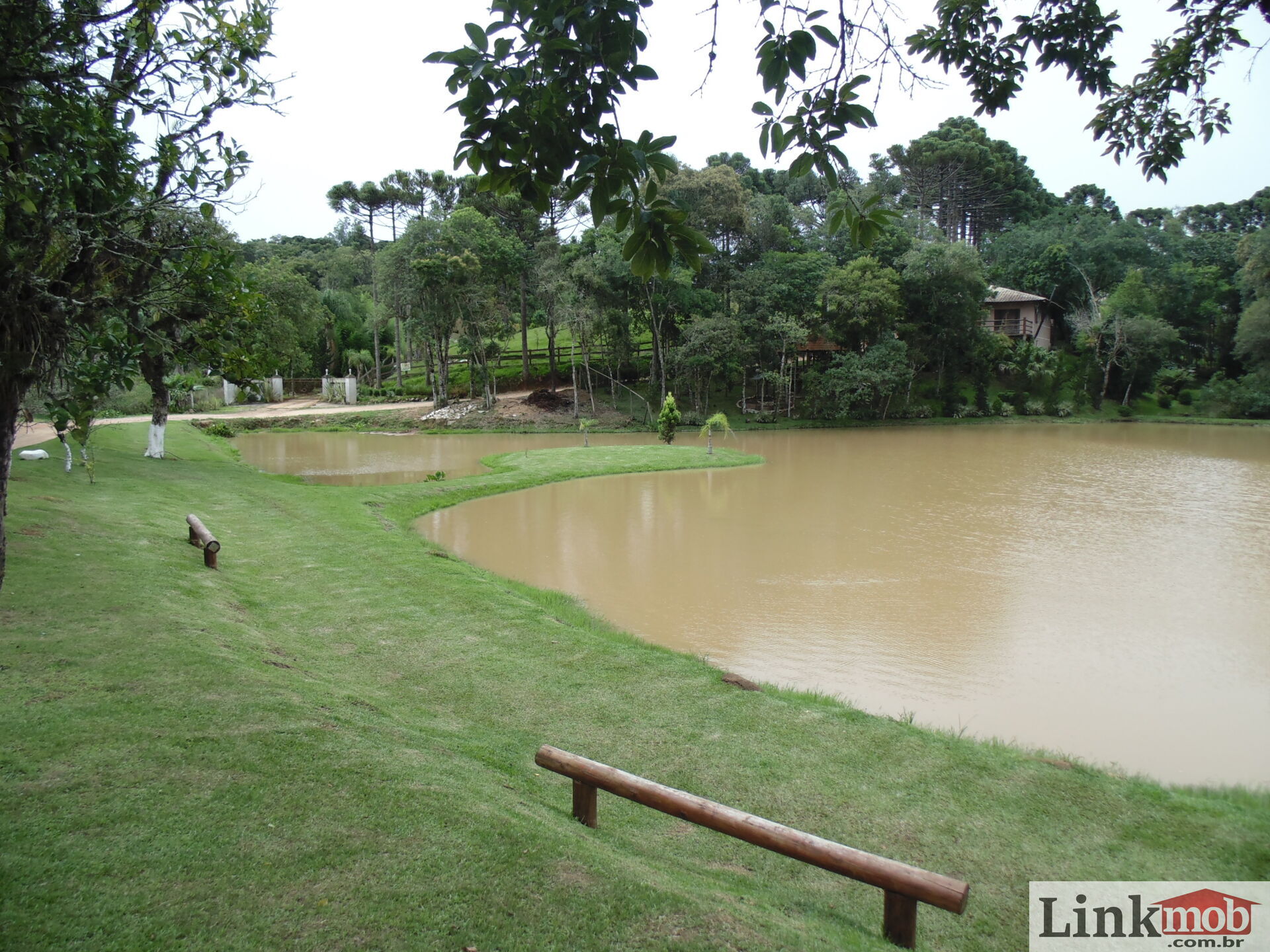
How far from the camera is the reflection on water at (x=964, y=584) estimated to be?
21.7ft

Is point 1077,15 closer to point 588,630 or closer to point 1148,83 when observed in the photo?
point 1148,83

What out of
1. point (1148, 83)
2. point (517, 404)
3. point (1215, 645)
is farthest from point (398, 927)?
point (517, 404)

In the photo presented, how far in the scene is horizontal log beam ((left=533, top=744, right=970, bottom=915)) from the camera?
2.79 metres

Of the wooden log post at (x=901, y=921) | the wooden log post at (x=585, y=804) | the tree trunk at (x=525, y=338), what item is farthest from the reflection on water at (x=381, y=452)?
the wooden log post at (x=901, y=921)

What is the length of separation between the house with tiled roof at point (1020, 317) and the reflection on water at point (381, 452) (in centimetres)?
2238

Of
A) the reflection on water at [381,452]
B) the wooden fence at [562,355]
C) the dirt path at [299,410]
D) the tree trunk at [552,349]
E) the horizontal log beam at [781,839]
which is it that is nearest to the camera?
the horizontal log beam at [781,839]

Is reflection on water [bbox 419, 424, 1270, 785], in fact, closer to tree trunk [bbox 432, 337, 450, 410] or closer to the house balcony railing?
tree trunk [bbox 432, 337, 450, 410]

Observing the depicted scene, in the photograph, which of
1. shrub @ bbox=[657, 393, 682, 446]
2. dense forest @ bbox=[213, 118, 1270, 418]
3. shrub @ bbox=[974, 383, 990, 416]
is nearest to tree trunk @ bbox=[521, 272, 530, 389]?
dense forest @ bbox=[213, 118, 1270, 418]

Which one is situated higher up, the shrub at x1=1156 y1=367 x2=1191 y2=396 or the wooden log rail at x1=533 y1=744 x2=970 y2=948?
the shrub at x1=1156 y1=367 x2=1191 y2=396

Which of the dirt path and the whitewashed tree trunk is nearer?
the whitewashed tree trunk

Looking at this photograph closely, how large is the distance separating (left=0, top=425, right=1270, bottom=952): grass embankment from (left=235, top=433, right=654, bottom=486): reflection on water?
12.3 meters

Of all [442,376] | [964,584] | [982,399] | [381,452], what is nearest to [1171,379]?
[982,399]

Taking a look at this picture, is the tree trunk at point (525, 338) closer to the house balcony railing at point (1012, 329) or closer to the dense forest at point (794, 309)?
the dense forest at point (794, 309)

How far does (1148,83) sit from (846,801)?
4.17 meters
